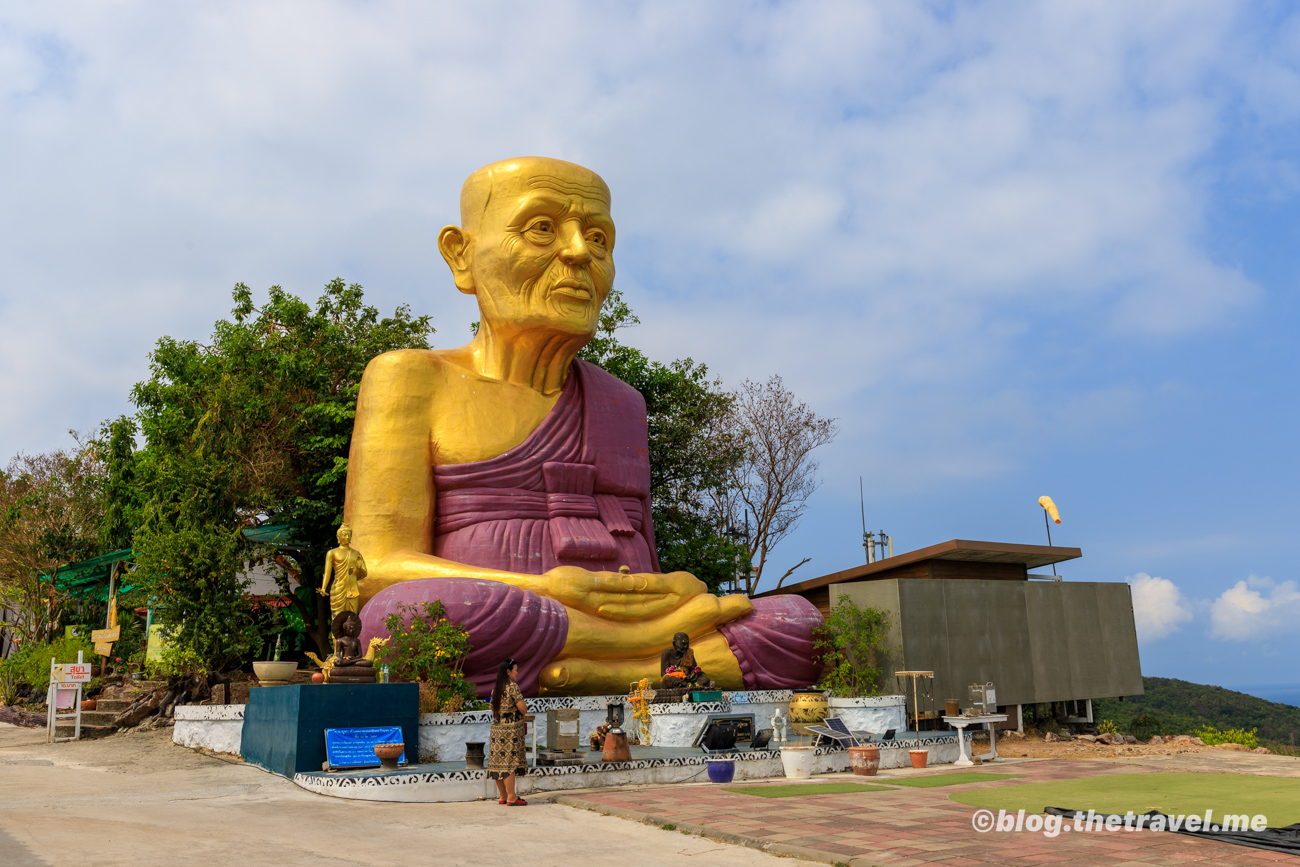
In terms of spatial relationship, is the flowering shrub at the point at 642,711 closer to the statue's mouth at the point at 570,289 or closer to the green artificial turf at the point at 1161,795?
the green artificial turf at the point at 1161,795

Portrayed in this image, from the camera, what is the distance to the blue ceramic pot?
916cm

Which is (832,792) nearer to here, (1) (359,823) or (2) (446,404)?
(1) (359,823)

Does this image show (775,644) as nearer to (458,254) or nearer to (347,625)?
(347,625)

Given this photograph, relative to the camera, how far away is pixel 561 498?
44.2ft

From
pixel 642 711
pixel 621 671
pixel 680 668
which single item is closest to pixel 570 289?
pixel 621 671

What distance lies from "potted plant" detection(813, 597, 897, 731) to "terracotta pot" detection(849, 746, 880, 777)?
292 cm

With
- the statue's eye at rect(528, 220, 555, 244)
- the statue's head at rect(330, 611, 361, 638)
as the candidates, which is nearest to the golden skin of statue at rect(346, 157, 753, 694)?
the statue's eye at rect(528, 220, 555, 244)

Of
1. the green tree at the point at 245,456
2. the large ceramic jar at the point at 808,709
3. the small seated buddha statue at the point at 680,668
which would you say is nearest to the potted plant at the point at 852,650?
the large ceramic jar at the point at 808,709

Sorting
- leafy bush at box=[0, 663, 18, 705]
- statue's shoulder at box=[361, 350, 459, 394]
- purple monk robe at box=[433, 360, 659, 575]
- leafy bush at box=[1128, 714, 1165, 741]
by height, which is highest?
statue's shoulder at box=[361, 350, 459, 394]

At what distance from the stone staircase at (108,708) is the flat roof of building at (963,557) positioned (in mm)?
9155

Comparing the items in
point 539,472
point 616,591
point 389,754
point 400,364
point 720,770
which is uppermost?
point 400,364

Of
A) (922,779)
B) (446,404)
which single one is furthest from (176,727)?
(922,779)

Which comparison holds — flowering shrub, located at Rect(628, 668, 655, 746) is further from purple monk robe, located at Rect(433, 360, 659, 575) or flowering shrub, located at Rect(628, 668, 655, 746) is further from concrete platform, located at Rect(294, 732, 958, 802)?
purple monk robe, located at Rect(433, 360, 659, 575)

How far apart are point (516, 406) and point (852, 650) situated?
559 cm
